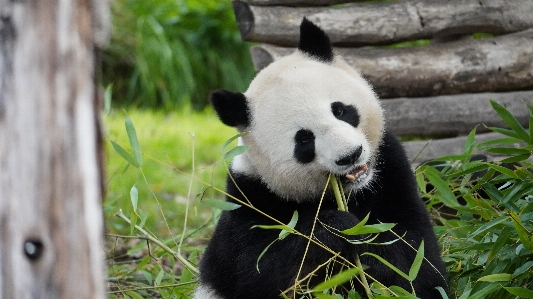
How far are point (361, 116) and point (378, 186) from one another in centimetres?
29

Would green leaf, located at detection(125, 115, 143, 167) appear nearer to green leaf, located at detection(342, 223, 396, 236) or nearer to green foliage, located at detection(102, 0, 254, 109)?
green leaf, located at detection(342, 223, 396, 236)

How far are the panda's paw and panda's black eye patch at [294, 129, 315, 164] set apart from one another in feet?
0.73

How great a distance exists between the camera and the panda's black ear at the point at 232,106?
265cm

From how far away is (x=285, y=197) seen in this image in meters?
2.66

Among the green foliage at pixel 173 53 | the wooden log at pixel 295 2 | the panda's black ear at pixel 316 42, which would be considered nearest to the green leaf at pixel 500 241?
the panda's black ear at pixel 316 42

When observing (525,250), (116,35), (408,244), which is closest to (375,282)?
(408,244)

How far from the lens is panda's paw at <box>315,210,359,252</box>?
8.00ft

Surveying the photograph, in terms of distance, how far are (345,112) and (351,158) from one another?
0.71 ft

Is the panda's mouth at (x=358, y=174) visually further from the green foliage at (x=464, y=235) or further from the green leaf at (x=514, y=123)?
the green leaf at (x=514, y=123)

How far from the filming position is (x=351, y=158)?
2.41 metres

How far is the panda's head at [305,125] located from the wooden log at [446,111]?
1.53 metres

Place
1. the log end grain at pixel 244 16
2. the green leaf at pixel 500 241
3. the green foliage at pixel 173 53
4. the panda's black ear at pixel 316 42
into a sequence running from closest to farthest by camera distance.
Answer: the green leaf at pixel 500 241
the panda's black ear at pixel 316 42
the log end grain at pixel 244 16
the green foliage at pixel 173 53

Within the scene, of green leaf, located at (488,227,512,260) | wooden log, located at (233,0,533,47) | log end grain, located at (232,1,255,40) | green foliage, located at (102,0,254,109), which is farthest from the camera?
green foliage, located at (102,0,254,109)

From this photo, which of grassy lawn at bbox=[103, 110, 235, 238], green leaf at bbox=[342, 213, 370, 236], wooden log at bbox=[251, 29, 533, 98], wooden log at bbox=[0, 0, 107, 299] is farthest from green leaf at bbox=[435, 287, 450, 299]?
wooden log at bbox=[251, 29, 533, 98]
